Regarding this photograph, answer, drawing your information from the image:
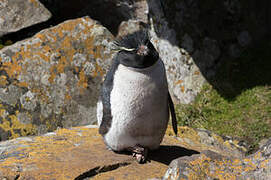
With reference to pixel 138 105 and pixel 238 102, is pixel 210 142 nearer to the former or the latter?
pixel 138 105

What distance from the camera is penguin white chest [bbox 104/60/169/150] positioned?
9.21 feet

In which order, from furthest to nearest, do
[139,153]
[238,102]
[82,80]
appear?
[238,102] → [82,80] → [139,153]

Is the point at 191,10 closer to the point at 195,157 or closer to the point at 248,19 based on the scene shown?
the point at 248,19

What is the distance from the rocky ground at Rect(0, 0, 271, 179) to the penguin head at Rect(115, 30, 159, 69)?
868 mm

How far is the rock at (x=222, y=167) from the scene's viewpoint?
6.48ft

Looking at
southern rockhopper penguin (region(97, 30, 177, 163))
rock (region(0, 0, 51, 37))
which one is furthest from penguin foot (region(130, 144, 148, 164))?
rock (region(0, 0, 51, 37))

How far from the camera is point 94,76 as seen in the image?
4.78m

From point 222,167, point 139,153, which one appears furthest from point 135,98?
point 222,167

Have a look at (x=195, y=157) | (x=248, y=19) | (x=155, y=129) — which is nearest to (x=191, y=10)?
(x=248, y=19)

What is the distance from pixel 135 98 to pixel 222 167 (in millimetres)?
1004

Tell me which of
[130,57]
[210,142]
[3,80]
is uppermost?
[130,57]

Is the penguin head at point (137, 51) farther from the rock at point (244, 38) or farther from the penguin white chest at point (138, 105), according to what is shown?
the rock at point (244, 38)

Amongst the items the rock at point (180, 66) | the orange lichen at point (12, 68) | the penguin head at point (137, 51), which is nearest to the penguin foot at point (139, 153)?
the penguin head at point (137, 51)

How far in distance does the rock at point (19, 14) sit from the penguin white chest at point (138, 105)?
332cm
